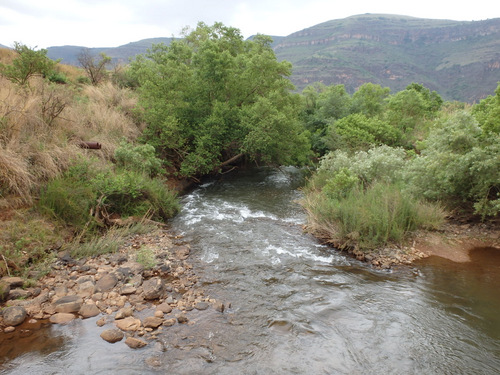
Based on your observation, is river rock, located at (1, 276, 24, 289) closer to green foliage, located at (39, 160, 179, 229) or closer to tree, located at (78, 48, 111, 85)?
green foliage, located at (39, 160, 179, 229)

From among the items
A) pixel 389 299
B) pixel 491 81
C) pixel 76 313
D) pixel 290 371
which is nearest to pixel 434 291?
pixel 389 299

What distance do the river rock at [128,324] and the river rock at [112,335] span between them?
115mm

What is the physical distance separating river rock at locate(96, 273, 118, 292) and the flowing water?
0.75m

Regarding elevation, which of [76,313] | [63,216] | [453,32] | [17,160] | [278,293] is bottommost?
[278,293]

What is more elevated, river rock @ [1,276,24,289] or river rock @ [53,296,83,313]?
river rock @ [1,276,24,289]

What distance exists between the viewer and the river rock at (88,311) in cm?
446

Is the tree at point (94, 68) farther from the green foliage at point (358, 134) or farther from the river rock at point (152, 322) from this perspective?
the river rock at point (152, 322)

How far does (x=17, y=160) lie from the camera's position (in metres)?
6.45

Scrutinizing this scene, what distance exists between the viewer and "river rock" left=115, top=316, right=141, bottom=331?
4.22 meters

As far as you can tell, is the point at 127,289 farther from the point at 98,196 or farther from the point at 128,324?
the point at 98,196

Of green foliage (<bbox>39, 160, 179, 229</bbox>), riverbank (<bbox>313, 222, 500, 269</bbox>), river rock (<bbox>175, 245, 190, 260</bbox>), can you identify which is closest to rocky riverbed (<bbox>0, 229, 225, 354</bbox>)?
river rock (<bbox>175, 245, 190, 260</bbox>)

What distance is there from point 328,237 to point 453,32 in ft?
788

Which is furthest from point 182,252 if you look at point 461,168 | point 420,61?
point 420,61

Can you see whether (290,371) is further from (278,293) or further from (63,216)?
(63,216)
